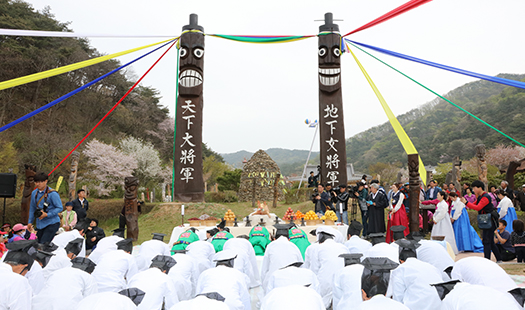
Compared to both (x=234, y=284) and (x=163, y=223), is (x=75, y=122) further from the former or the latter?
(x=234, y=284)

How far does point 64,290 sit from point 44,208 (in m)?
4.55

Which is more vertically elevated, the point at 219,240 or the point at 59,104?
the point at 59,104

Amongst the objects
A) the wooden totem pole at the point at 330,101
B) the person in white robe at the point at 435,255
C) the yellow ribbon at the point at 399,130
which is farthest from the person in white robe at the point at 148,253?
the wooden totem pole at the point at 330,101

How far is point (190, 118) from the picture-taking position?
15273 mm

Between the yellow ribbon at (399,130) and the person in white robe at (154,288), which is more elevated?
the yellow ribbon at (399,130)

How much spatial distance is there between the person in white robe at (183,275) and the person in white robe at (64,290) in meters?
1.19

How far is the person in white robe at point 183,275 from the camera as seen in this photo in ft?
17.8

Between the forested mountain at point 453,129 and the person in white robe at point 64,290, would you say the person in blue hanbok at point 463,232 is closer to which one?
the person in white robe at point 64,290

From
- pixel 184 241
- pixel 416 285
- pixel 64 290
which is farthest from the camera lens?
pixel 184 241

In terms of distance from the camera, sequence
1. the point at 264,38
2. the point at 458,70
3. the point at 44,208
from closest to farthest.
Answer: the point at 458,70, the point at 44,208, the point at 264,38

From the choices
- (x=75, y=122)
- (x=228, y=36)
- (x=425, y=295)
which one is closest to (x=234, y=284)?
(x=425, y=295)

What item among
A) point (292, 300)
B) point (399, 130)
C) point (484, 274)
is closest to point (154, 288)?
point (292, 300)

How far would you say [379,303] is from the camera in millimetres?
3096

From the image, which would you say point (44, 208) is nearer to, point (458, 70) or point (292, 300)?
point (292, 300)
